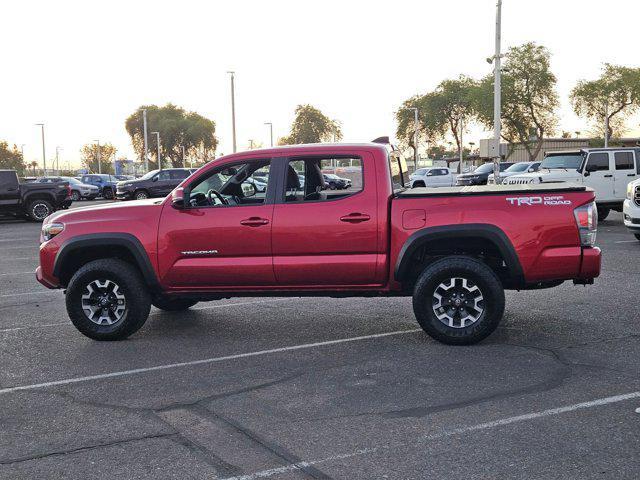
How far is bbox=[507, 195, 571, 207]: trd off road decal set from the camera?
6648mm

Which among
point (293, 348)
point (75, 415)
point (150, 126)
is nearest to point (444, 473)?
point (75, 415)

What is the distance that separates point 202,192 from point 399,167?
2.07m

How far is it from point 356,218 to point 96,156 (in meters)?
122

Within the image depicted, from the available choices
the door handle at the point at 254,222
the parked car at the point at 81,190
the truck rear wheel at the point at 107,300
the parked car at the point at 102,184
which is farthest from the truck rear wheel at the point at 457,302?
the parked car at the point at 102,184

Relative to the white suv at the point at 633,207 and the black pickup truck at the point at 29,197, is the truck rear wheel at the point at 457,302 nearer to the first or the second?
the white suv at the point at 633,207

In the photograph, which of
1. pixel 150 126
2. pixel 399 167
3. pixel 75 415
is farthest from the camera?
pixel 150 126

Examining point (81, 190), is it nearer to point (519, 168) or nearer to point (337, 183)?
point (519, 168)

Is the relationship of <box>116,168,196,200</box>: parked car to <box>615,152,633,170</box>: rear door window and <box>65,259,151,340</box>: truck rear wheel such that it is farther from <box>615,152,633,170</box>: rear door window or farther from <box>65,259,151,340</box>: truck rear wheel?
<box>65,259,151,340</box>: truck rear wheel

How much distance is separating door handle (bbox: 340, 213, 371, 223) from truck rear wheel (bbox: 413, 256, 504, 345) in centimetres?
74

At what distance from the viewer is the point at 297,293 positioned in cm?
721

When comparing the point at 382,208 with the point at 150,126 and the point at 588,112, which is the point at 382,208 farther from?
the point at 150,126

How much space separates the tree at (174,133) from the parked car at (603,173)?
86.4m

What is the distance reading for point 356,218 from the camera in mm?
6902

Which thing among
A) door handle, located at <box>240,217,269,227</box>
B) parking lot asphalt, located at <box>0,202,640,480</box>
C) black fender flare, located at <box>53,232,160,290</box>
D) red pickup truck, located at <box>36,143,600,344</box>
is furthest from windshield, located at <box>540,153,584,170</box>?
black fender flare, located at <box>53,232,160,290</box>
